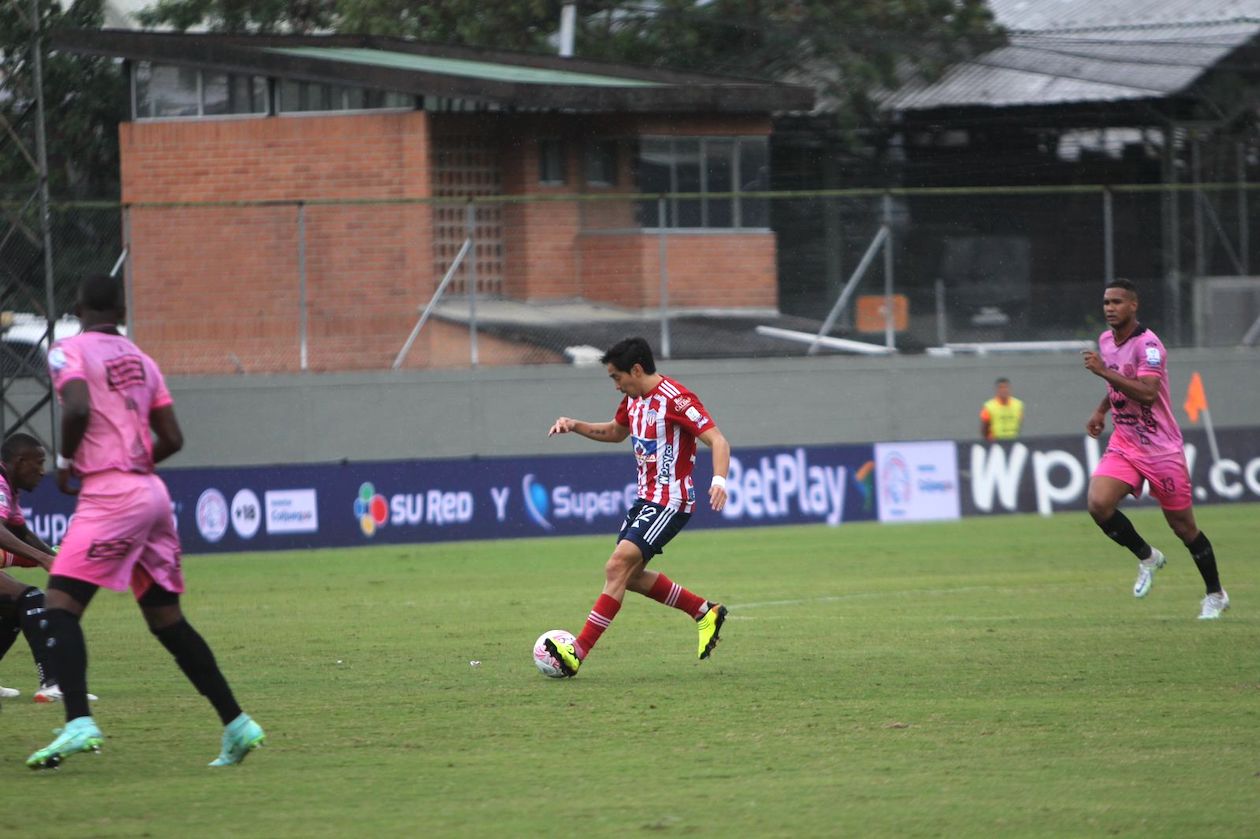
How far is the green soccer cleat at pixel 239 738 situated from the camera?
24.6 ft

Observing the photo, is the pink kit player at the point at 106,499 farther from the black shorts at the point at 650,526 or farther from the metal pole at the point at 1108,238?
the metal pole at the point at 1108,238

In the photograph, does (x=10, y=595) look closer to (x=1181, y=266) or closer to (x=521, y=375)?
(x=521, y=375)

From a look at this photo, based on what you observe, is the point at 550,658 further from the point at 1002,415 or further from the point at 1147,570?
the point at 1002,415

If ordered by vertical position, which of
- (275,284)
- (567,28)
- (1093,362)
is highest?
(567,28)

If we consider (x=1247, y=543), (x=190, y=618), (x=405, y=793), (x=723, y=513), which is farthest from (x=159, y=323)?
(x=405, y=793)

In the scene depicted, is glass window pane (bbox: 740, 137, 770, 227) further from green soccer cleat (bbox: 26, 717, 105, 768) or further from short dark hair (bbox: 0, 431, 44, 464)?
green soccer cleat (bbox: 26, 717, 105, 768)

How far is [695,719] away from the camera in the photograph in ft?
28.3

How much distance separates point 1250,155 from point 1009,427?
10556 mm

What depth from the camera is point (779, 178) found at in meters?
35.4

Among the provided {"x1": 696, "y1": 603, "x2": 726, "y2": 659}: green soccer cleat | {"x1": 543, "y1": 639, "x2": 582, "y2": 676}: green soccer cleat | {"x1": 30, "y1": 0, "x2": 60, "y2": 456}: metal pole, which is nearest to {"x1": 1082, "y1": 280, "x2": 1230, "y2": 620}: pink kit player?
{"x1": 696, "y1": 603, "x2": 726, "y2": 659}: green soccer cleat

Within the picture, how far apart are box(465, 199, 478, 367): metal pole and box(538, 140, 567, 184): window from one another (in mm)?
4232

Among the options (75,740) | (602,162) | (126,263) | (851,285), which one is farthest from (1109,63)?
(75,740)

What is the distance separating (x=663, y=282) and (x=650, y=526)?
18.2 meters

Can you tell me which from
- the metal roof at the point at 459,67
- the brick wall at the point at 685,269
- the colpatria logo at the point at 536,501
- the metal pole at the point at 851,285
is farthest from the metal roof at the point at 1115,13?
the colpatria logo at the point at 536,501
